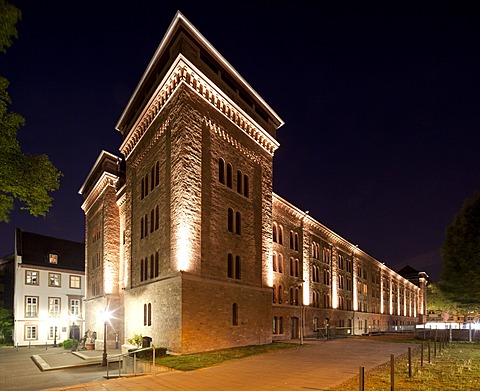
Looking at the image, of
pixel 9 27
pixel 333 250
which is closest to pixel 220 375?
pixel 9 27

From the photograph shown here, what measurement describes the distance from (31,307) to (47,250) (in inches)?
338

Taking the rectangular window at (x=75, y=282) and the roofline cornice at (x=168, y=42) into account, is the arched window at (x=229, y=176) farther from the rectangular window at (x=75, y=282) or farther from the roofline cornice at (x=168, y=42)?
the rectangular window at (x=75, y=282)

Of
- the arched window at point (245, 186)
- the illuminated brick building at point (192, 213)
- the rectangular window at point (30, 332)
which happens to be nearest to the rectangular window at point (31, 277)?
the rectangular window at point (30, 332)

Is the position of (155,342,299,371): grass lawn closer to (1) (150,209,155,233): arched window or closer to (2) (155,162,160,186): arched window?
(1) (150,209,155,233): arched window

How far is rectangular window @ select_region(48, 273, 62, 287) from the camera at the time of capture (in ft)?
181

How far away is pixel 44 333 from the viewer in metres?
52.2

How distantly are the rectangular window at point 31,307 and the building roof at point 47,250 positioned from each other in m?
4.64

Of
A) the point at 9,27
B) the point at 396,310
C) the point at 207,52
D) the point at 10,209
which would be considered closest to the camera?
the point at 9,27

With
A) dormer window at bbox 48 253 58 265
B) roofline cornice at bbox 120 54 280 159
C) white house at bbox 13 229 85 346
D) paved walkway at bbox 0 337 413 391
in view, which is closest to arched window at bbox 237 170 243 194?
roofline cornice at bbox 120 54 280 159

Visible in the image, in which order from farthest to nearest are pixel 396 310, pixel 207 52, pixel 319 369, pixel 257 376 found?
pixel 396 310
pixel 207 52
pixel 319 369
pixel 257 376

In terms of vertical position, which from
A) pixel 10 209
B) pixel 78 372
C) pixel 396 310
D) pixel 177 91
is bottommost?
pixel 396 310

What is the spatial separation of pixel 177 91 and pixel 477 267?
24.7m

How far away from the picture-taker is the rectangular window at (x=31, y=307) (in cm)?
5139

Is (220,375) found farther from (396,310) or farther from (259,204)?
(396,310)
